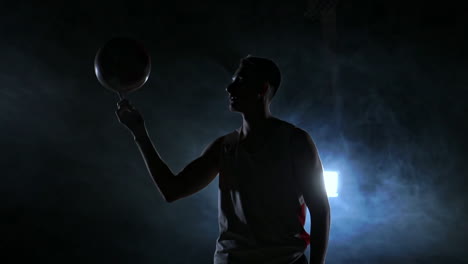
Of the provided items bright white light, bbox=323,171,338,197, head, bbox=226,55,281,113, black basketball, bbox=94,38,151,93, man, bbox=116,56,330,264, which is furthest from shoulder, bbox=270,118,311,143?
bright white light, bbox=323,171,338,197

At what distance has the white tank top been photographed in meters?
0.98

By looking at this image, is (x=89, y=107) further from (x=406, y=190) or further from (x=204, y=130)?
(x=406, y=190)

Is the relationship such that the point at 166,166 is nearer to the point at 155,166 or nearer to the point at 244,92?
the point at 155,166

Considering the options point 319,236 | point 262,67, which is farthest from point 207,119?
point 319,236

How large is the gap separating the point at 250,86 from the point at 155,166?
401 millimetres

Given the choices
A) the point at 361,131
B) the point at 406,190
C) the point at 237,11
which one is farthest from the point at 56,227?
the point at 406,190

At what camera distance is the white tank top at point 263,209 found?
980mm

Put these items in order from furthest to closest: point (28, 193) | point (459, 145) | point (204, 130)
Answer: point (204, 130) < point (459, 145) < point (28, 193)

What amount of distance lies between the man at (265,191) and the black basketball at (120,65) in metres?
0.28

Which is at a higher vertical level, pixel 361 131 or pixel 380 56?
pixel 380 56

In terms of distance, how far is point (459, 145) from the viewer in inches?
161

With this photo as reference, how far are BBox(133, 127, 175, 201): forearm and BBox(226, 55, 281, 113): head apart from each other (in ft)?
0.95

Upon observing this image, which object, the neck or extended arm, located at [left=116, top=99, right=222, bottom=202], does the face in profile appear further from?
extended arm, located at [left=116, top=99, right=222, bottom=202]

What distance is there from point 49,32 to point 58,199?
5.80 ft
